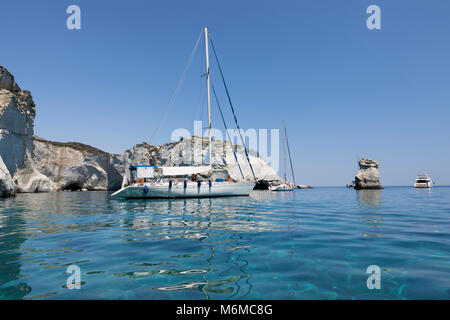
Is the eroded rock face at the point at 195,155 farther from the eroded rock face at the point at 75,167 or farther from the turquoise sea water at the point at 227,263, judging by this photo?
the turquoise sea water at the point at 227,263

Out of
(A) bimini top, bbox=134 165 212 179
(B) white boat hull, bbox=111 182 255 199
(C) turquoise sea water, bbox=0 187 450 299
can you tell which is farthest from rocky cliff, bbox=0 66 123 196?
(C) turquoise sea water, bbox=0 187 450 299

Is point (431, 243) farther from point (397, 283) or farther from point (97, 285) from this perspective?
point (97, 285)

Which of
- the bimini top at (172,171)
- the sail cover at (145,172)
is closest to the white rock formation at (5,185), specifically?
the bimini top at (172,171)

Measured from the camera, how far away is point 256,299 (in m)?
3.30

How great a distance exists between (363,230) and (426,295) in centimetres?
540

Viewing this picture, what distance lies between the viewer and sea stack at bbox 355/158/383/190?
7962cm

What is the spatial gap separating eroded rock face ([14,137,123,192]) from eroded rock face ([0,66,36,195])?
11578 millimetres

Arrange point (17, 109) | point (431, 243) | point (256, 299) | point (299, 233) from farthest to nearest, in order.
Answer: point (17, 109) < point (299, 233) < point (431, 243) < point (256, 299)

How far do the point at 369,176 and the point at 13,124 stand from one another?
3805 inches

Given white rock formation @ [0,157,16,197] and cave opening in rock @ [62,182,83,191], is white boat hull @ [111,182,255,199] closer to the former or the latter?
white rock formation @ [0,157,16,197]

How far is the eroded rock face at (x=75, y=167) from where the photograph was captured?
221 ft
